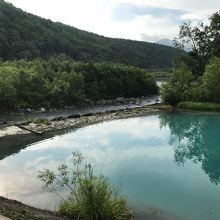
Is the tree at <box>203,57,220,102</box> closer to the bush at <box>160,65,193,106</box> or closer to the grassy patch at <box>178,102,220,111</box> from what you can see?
the grassy patch at <box>178,102,220,111</box>

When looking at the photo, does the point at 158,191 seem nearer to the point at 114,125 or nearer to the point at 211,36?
the point at 114,125

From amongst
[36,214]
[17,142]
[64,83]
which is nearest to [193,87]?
[64,83]


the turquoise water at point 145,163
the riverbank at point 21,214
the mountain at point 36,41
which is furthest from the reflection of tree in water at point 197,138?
the mountain at point 36,41

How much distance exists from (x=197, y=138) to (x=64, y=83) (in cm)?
4253

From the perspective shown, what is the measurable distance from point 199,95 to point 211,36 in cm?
2141

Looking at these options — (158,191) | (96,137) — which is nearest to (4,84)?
(96,137)

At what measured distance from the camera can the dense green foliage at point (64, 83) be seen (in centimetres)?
7578

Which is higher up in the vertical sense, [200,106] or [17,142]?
[200,106]

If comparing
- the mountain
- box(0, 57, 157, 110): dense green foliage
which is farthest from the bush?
the mountain

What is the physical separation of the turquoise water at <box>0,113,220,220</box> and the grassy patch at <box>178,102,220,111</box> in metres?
10.8

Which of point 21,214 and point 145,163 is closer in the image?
point 21,214

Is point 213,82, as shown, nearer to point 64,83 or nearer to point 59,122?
point 64,83

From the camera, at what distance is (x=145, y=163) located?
114 feet

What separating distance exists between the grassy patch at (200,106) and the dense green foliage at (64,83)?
75.1ft
